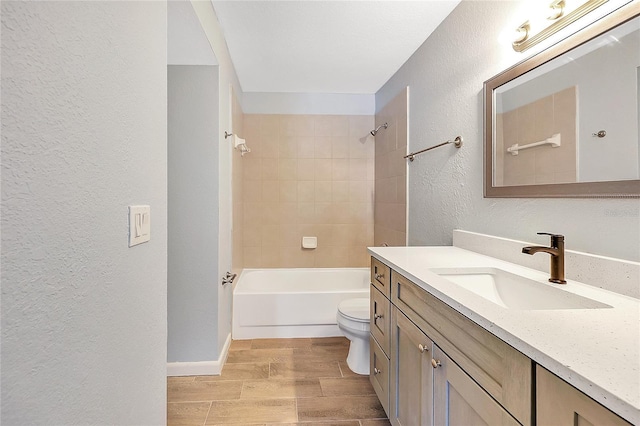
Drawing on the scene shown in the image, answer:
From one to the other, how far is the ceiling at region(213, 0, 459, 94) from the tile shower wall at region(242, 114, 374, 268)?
0.50m

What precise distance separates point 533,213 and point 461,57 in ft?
3.42

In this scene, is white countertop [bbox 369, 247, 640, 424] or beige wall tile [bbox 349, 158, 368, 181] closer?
white countertop [bbox 369, 247, 640, 424]

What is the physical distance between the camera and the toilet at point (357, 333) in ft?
6.64

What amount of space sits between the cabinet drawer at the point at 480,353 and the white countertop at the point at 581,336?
0.12 ft

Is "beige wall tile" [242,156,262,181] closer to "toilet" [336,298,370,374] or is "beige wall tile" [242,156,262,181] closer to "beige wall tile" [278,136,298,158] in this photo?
"beige wall tile" [278,136,298,158]

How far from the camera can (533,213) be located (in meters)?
1.29

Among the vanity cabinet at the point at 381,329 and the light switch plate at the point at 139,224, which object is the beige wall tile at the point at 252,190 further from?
the light switch plate at the point at 139,224

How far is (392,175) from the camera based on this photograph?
2.86m

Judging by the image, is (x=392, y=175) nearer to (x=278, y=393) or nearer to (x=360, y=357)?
(x=360, y=357)

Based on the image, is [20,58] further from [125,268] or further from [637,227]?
[637,227]

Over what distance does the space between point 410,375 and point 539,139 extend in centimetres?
112

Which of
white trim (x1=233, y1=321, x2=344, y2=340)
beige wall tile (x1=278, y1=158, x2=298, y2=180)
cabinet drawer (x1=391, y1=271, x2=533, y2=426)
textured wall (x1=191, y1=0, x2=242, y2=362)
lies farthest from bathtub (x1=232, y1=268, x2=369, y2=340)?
cabinet drawer (x1=391, y1=271, x2=533, y2=426)

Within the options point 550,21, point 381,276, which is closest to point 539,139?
point 550,21

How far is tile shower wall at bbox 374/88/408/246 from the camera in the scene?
8.50 feet
